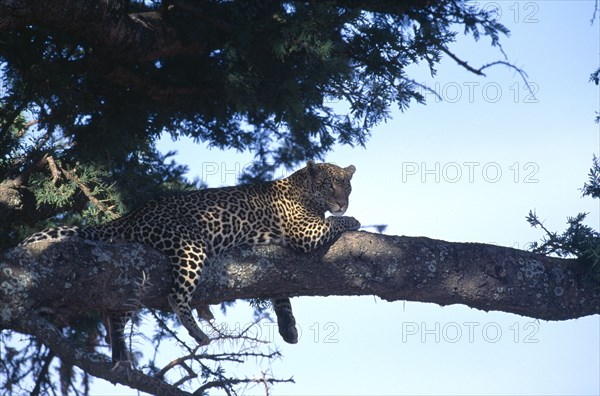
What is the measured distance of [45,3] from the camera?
6.60 meters

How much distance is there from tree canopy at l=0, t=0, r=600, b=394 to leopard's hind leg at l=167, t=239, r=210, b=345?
27cm

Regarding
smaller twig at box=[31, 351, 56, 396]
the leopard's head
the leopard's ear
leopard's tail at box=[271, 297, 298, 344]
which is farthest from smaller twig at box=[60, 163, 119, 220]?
the leopard's ear

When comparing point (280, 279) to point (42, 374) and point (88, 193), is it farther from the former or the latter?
point (42, 374)

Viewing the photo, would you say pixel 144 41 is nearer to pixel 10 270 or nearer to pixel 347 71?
pixel 347 71

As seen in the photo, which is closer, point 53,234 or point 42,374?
point 53,234

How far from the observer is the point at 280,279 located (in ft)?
21.5

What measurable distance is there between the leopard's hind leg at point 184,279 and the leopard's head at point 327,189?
1929mm

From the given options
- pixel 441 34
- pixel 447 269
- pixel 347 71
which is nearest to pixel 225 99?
pixel 347 71

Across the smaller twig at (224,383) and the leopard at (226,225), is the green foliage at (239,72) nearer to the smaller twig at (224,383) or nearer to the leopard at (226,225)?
the leopard at (226,225)

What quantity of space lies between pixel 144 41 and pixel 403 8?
249 cm

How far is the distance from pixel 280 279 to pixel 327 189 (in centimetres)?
172

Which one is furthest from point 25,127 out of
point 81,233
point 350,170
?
point 350,170

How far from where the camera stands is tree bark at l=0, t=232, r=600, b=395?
5559mm

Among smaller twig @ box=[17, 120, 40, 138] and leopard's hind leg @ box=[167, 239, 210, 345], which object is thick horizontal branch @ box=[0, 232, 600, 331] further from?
smaller twig @ box=[17, 120, 40, 138]
